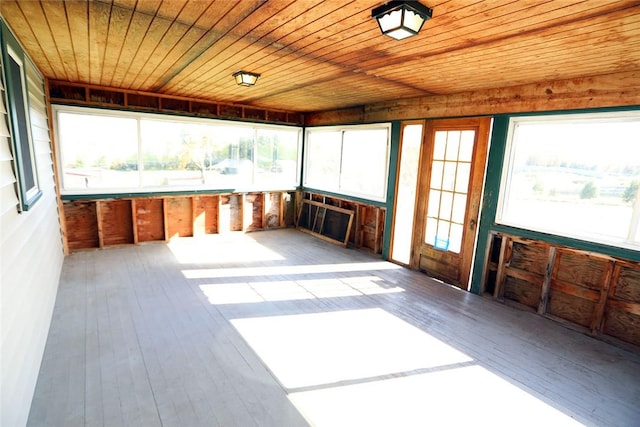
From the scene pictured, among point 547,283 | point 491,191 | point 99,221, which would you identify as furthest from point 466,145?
point 99,221

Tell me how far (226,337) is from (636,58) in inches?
178

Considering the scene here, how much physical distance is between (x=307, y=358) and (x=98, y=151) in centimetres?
527

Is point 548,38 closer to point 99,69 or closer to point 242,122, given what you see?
point 99,69

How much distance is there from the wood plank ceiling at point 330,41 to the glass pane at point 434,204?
1558 mm

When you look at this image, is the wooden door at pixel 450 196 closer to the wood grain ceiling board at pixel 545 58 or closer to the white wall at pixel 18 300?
the wood grain ceiling board at pixel 545 58

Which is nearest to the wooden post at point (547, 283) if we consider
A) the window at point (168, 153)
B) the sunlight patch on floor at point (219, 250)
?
the sunlight patch on floor at point (219, 250)

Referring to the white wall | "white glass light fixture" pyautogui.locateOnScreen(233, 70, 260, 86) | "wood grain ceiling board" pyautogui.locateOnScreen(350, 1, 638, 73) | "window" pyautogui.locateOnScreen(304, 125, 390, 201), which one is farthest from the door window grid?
the white wall

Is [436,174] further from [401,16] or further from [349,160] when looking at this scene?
[401,16]

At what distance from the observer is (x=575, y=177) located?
3.77 meters

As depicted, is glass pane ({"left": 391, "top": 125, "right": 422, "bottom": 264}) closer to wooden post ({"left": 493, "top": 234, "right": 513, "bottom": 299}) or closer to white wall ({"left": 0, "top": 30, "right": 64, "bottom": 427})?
wooden post ({"left": 493, "top": 234, "right": 513, "bottom": 299})

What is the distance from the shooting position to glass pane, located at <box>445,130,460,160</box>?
484 cm

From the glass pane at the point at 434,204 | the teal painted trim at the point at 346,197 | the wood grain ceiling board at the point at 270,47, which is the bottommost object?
the teal painted trim at the point at 346,197

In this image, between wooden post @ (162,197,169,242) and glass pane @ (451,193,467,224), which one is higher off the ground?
glass pane @ (451,193,467,224)

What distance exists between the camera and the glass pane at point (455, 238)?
4.86 meters
